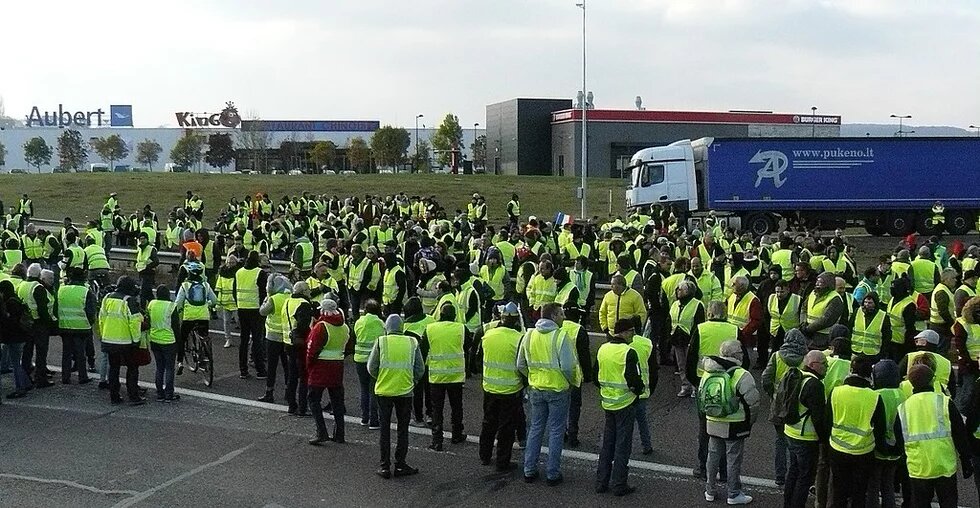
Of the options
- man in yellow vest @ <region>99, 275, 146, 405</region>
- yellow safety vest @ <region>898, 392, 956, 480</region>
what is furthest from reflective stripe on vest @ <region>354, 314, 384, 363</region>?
yellow safety vest @ <region>898, 392, 956, 480</region>

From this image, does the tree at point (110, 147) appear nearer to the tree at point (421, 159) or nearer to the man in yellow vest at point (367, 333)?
the tree at point (421, 159)

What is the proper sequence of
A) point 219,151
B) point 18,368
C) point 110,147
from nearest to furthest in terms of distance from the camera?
point 18,368 → point 219,151 → point 110,147

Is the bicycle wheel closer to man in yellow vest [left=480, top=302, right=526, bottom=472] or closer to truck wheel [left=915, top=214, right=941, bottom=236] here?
man in yellow vest [left=480, top=302, right=526, bottom=472]

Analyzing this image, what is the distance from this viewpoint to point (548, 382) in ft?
29.1

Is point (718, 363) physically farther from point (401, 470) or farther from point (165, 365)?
point (165, 365)

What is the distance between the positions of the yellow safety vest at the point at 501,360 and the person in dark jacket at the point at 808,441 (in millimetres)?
2739

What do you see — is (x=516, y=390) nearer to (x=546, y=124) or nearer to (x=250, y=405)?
(x=250, y=405)

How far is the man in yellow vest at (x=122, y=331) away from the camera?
38.3ft

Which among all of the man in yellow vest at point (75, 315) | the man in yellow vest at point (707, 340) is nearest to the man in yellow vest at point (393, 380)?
the man in yellow vest at point (707, 340)

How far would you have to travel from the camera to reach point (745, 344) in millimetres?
11602

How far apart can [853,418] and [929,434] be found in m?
0.57

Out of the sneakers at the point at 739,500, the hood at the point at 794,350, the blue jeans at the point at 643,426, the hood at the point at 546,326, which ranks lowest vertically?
the sneakers at the point at 739,500

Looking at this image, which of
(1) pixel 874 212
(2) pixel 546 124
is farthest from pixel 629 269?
(2) pixel 546 124

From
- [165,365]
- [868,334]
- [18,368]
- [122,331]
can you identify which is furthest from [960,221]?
[18,368]
